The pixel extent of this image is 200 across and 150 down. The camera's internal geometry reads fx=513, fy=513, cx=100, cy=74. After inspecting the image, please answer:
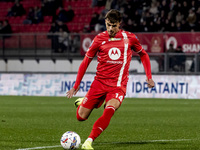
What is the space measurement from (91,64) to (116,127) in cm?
1128

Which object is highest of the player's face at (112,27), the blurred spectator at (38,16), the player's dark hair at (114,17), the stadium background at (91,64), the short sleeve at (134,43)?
the player's dark hair at (114,17)

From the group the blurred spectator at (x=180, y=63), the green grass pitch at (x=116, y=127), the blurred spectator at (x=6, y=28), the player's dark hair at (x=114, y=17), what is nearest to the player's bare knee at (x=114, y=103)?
the green grass pitch at (x=116, y=127)

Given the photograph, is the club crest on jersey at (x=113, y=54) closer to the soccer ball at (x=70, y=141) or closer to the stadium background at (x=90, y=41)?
the soccer ball at (x=70, y=141)

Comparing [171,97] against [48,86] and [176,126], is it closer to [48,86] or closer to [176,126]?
[48,86]

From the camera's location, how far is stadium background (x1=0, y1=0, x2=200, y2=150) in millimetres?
14664

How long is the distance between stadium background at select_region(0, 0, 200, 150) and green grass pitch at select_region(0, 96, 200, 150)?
1.2 inches

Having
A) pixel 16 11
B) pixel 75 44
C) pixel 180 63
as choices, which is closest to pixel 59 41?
pixel 75 44

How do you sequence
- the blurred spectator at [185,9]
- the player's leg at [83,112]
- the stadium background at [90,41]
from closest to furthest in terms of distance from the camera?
the player's leg at [83,112]
the stadium background at [90,41]
the blurred spectator at [185,9]

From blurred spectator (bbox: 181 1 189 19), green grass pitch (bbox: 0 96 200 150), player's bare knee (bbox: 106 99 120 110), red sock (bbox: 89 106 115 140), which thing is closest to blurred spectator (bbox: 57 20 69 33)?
blurred spectator (bbox: 181 1 189 19)

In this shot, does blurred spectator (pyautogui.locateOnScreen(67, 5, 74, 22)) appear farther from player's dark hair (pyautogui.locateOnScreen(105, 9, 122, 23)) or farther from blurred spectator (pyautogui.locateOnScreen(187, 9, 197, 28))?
player's dark hair (pyautogui.locateOnScreen(105, 9, 122, 23))

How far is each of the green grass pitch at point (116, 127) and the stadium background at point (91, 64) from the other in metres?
0.03

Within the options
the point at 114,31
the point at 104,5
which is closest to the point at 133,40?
the point at 114,31

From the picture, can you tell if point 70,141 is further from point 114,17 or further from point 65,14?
point 65,14

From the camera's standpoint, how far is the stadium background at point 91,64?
14664 millimetres
